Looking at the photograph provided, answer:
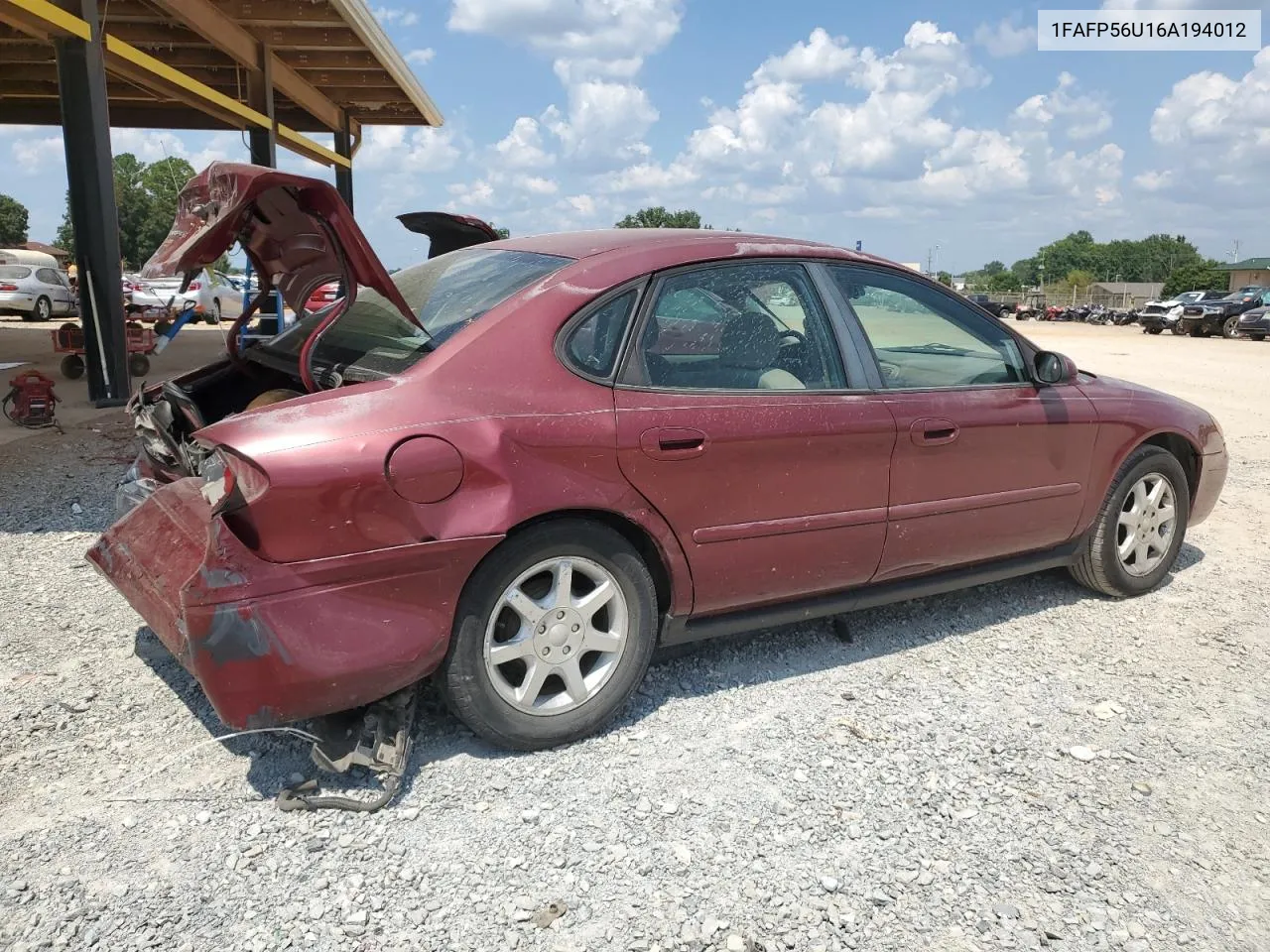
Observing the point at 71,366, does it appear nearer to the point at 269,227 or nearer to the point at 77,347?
the point at 77,347

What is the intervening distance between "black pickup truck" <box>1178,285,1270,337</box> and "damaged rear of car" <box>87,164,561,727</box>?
111 feet

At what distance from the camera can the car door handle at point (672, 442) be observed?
9.90 feet

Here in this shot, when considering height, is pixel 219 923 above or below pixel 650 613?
below

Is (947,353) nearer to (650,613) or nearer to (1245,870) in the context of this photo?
(650,613)

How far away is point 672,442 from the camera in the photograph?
3.06 meters

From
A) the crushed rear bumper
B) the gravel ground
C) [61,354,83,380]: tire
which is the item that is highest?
the crushed rear bumper

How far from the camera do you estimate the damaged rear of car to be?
251 cm

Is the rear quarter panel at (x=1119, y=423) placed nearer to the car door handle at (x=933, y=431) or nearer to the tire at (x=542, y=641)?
the car door handle at (x=933, y=431)

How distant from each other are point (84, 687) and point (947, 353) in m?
3.52

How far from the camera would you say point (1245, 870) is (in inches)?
102

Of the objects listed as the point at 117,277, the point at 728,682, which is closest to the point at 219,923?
the point at 728,682

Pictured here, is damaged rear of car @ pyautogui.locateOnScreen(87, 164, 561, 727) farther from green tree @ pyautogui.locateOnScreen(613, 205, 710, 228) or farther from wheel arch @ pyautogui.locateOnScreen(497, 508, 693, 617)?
green tree @ pyautogui.locateOnScreen(613, 205, 710, 228)

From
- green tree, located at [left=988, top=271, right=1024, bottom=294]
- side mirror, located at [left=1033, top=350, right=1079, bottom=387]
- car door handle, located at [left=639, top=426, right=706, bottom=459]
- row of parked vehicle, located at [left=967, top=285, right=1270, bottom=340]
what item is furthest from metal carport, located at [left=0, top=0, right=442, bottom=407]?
green tree, located at [left=988, top=271, right=1024, bottom=294]

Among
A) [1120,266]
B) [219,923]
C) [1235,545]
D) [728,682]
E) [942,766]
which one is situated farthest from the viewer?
[1120,266]
